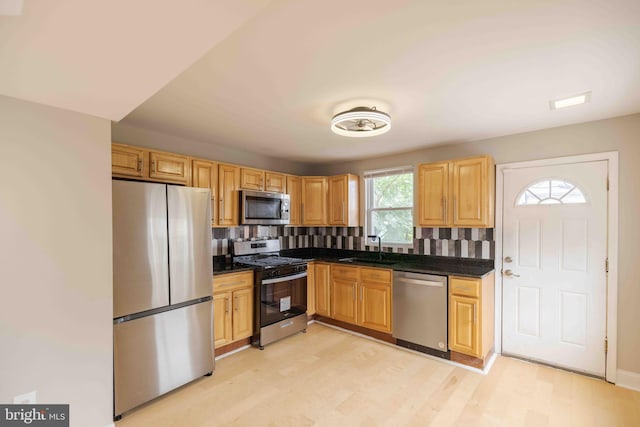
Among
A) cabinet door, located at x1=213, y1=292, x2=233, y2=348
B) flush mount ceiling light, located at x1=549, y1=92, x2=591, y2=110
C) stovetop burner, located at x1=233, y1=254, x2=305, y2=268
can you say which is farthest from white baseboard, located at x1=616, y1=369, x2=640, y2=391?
cabinet door, located at x1=213, y1=292, x2=233, y2=348

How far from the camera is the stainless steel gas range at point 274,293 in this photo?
3342mm

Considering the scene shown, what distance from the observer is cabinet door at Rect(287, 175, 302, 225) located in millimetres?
4273

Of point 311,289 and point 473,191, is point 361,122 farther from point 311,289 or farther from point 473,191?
point 311,289

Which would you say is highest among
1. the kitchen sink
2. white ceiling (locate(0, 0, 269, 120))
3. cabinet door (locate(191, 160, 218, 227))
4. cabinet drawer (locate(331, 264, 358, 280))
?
white ceiling (locate(0, 0, 269, 120))

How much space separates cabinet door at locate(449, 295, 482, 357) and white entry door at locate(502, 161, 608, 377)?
617mm

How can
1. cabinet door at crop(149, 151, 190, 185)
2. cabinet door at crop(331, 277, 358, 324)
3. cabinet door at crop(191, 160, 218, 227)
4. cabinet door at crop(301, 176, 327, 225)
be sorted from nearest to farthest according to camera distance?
cabinet door at crop(149, 151, 190, 185) < cabinet door at crop(191, 160, 218, 227) < cabinet door at crop(331, 277, 358, 324) < cabinet door at crop(301, 176, 327, 225)

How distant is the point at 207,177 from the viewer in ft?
10.7

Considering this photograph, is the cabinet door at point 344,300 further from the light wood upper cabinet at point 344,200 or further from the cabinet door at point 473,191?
the cabinet door at point 473,191

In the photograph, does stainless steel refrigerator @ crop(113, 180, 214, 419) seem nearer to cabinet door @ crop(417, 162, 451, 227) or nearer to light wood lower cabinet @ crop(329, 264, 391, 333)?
light wood lower cabinet @ crop(329, 264, 391, 333)

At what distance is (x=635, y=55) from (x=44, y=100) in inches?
133

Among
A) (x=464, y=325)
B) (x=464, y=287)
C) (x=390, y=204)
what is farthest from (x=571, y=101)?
(x=390, y=204)

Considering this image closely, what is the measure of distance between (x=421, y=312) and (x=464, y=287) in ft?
1.85

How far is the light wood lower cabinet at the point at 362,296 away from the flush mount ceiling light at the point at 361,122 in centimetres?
178

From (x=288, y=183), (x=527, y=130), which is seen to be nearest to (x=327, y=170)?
(x=288, y=183)
